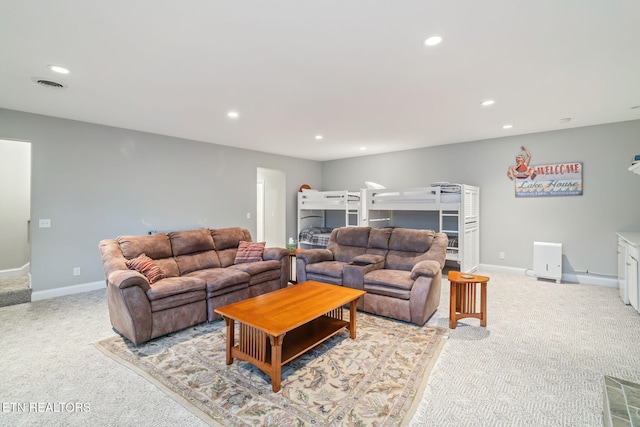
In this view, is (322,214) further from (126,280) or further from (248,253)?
(126,280)

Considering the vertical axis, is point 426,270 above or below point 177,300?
above

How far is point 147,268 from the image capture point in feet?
10.8

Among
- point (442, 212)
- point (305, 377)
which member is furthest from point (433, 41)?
point (442, 212)

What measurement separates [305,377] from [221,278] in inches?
64.4

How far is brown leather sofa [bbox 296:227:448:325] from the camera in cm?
329

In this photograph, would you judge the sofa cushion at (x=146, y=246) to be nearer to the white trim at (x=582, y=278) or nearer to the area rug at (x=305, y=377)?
the area rug at (x=305, y=377)

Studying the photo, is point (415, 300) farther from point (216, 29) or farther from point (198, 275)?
point (216, 29)

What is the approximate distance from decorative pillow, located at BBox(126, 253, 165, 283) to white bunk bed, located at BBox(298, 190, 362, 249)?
13.0 ft

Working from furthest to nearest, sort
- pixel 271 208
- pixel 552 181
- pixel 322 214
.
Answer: pixel 322 214 < pixel 271 208 < pixel 552 181

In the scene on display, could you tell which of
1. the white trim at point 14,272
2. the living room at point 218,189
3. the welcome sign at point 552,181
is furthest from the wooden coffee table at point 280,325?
the white trim at point 14,272

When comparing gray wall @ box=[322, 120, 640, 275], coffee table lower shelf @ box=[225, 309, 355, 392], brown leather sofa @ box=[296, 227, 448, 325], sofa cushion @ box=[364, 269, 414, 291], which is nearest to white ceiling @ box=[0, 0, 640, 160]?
gray wall @ box=[322, 120, 640, 275]

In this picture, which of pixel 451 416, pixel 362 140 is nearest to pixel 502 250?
pixel 362 140

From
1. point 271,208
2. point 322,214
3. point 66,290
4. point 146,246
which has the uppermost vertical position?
point 271,208

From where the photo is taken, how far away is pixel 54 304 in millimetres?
3918
